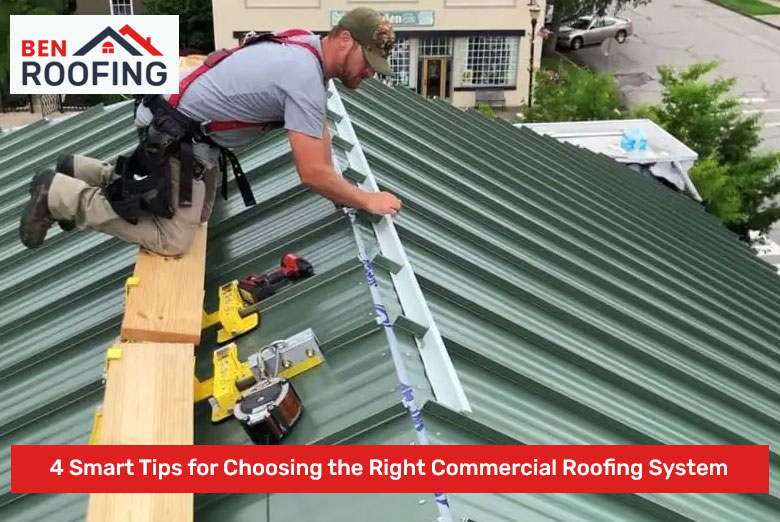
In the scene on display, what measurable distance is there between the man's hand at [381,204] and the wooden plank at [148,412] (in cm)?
165

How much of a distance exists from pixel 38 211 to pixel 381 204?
7.81 ft

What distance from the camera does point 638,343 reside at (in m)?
6.79

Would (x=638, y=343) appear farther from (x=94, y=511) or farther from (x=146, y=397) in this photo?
(x=94, y=511)

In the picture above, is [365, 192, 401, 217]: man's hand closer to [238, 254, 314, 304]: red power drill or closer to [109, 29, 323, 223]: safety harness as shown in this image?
[238, 254, 314, 304]: red power drill

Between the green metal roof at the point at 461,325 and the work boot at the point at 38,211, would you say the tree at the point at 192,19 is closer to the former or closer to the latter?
the green metal roof at the point at 461,325

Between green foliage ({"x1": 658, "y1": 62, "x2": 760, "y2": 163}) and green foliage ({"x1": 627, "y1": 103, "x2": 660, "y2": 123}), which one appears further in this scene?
green foliage ({"x1": 627, "y1": 103, "x2": 660, "y2": 123})

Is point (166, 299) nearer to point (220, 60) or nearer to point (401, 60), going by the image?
point (220, 60)

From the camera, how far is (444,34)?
107 feet

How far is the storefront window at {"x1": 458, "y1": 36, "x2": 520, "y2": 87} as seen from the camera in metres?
33.1

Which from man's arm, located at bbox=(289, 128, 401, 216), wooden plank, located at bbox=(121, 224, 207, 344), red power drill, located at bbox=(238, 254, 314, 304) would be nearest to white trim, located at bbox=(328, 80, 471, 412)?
man's arm, located at bbox=(289, 128, 401, 216)

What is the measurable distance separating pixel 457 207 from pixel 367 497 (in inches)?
169

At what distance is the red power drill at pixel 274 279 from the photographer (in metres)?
5.29

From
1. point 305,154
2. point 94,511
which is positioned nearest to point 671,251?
point 305,154

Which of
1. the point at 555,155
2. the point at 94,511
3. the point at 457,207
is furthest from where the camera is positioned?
the point at 555,155
